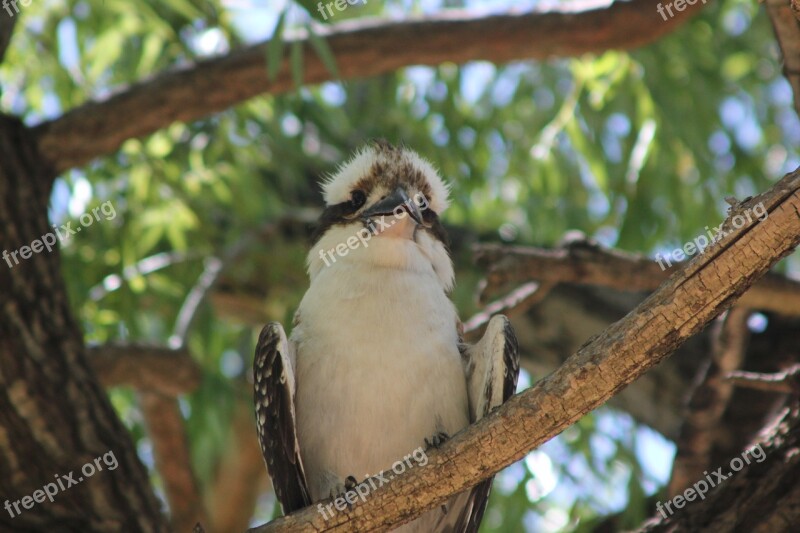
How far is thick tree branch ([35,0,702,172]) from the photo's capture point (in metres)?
5.45

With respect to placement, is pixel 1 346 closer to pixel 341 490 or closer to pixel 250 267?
pixel 341 490

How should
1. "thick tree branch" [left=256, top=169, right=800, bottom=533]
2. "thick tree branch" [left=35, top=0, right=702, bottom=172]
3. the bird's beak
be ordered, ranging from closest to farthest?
"thick tree branch" [left=256, top=169, right=800, bottom=533] → the bird's beak → "thick tree branch" [left=35, top=0, right=702, bottom=172]

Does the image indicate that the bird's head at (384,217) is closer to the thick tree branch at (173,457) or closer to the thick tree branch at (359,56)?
the thick tree branch at (359,56)

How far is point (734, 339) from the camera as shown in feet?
15.7

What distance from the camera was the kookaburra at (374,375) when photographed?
4094 mm

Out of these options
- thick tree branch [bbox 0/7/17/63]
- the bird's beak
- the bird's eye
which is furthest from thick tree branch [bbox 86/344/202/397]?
thick tree branch [bbox 0/7/17/63]

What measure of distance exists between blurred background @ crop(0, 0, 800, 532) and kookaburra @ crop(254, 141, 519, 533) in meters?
1.59

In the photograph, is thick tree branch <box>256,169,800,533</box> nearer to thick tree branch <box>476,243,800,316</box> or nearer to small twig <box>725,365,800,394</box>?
small twig <box>725,365,800,394</box>

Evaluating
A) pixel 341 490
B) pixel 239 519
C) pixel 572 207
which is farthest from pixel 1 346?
pixel 239 519

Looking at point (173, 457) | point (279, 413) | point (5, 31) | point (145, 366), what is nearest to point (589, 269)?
point (279, 413)

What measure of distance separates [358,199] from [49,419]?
1.72 m

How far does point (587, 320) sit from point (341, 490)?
10.4 ft

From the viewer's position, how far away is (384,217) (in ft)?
14.9

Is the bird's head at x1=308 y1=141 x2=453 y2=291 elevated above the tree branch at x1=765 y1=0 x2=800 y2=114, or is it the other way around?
the bird's head at x1=308 y1=141 x2=453 y2=291
